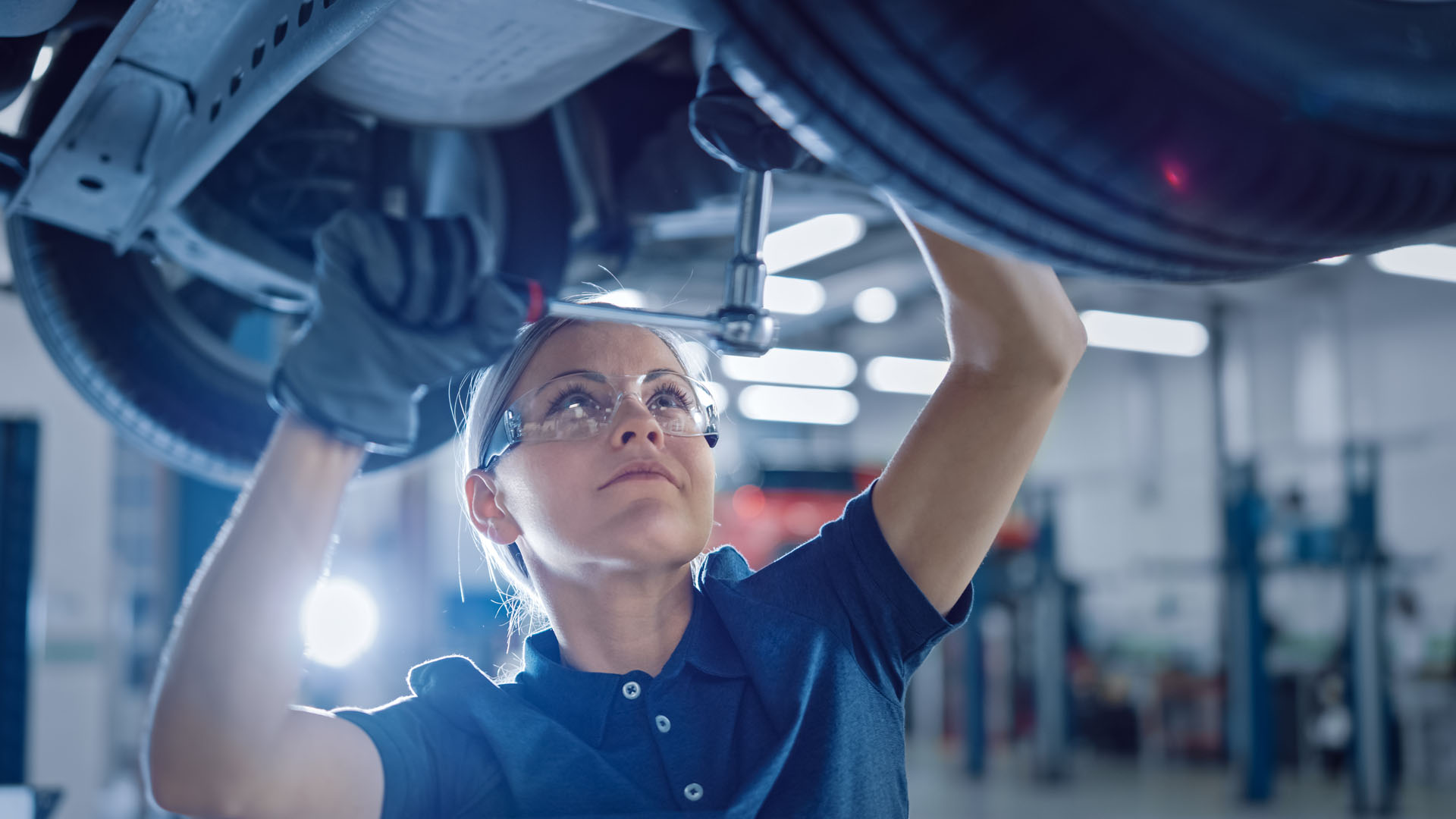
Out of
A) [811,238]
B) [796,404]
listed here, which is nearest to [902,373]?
[796,404]

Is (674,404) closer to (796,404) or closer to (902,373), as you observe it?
(902,373)

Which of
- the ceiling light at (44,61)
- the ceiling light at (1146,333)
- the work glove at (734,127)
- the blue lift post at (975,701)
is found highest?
the ceiling light at (1146,333)

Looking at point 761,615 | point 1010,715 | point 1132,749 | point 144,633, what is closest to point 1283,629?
point 1132,749

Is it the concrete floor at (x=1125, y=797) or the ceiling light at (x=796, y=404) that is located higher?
the ceiling light at (x=796, y=404)

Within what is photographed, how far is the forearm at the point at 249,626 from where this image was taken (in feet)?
2.45

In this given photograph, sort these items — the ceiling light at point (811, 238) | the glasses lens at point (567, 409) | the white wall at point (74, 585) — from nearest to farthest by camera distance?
the glasses lens at point (567, 409) → the white wall at point (74, 585) → the ceiling light at point (811, 238)

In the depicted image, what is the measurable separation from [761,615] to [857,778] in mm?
150

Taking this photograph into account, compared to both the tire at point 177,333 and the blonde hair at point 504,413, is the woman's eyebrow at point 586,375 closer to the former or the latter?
the blonde hair at point 504,413

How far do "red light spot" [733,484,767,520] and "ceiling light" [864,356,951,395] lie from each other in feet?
9.32

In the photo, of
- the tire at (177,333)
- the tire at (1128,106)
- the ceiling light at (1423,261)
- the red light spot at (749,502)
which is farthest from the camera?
the red light spot at (749,502)

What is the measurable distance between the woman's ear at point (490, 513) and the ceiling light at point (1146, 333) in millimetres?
6725

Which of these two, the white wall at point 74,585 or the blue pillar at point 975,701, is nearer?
the white wall at point 74,585

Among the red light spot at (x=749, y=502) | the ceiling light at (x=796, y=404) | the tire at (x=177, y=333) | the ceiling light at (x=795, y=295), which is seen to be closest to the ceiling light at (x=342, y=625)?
the tire at (x=177, y=333)

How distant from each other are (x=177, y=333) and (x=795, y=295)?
5393 mm
